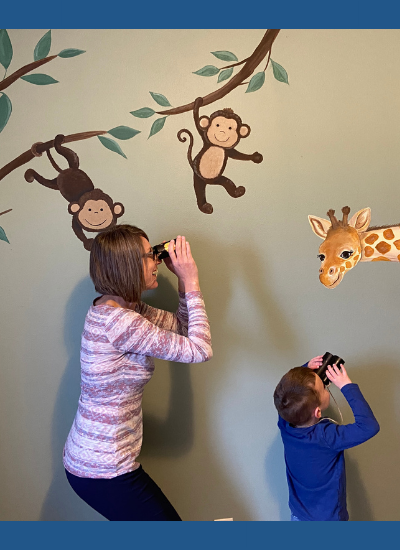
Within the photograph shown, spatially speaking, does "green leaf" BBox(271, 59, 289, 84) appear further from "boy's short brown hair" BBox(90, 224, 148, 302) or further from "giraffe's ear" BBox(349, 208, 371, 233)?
"boy's short brown hair" BBox(90, 224, 148, 302)

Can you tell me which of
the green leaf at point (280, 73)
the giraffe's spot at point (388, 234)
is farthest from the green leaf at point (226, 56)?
the giraffe's spot at point (388, 234)

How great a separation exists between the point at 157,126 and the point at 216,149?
0.22m

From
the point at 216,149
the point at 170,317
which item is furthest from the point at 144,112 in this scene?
the point at 170,317

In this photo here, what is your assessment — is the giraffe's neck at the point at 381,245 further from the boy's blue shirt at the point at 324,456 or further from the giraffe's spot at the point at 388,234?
the boy's blue shirt at the point at 324,456

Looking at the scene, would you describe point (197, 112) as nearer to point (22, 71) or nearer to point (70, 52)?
A: point (70, 52)

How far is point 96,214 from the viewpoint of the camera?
156cm

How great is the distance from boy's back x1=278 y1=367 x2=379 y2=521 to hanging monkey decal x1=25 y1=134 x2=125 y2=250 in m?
0.92

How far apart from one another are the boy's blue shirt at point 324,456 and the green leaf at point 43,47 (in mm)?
1500

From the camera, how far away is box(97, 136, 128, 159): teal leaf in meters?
1.54

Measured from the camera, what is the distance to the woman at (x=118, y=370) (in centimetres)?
123

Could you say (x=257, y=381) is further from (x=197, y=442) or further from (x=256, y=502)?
(x=256, y=502)

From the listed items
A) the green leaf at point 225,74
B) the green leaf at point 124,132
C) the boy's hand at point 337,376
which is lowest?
the boy's hand at point 337,376

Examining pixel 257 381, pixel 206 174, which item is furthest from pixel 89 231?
pixel 257 381

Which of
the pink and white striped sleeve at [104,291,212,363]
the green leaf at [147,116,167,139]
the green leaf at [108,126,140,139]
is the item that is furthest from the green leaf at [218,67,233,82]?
the pink and white striped sleeve at [104,291,212,363]
